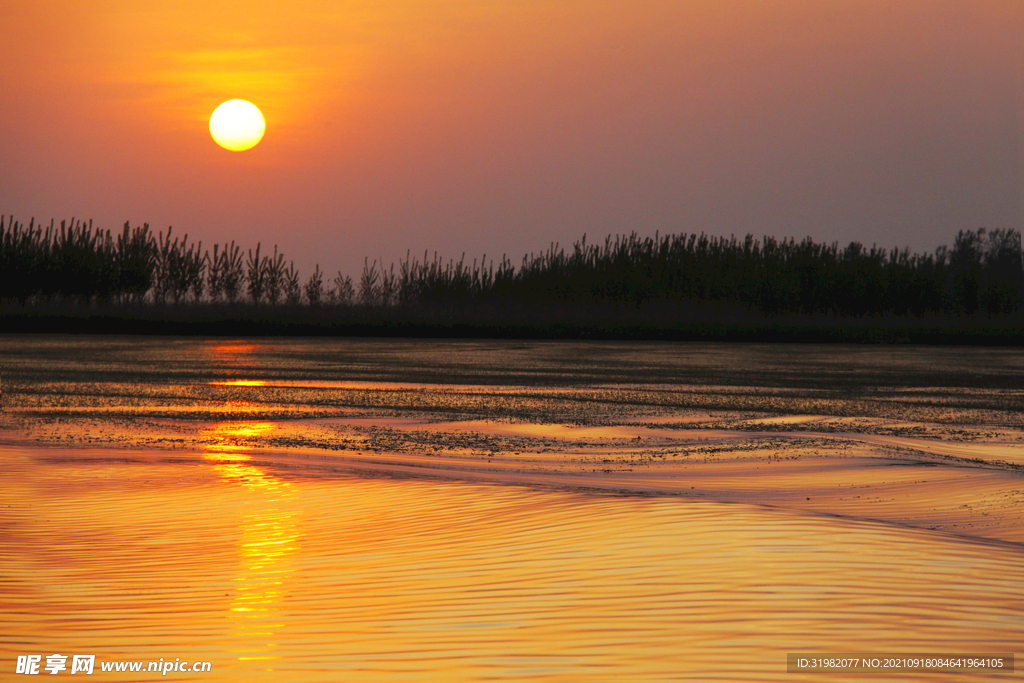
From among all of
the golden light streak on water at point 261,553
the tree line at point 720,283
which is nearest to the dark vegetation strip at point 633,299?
the tree line at point 720,283

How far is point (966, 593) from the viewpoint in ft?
6.68

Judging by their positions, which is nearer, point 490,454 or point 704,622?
point 704,622

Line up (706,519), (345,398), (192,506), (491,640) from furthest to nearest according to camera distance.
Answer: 1. (345,398)
2. (192,506)
3. (706,519)
4. (491,640)

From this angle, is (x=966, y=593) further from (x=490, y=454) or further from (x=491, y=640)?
(x=490, y=454)

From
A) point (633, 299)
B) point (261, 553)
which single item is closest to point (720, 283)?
point (633, 299)

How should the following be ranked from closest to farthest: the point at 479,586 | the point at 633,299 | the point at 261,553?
the point at 479,586 < the point at 261,553 < the point at 633,299

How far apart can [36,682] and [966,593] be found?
1691 millimetres

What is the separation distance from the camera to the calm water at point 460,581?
5.68 feet

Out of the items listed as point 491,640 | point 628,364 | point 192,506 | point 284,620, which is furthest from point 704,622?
point 628,364

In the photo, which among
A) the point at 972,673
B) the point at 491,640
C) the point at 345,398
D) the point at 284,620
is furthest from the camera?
the point at 345,398

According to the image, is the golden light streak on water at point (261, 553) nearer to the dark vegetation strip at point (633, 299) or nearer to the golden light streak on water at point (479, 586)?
the golden light streak on water at point (479, 586)

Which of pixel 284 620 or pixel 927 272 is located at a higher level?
pixel 927 272

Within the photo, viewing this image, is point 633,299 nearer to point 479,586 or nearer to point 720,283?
point 720,283

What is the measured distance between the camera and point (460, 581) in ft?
7.17
